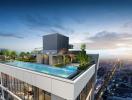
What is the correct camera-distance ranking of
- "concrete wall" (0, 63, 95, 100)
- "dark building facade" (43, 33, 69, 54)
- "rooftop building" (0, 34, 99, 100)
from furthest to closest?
"dark building facade" (43, 33, 69, 54), "rooftop building" (0, 34, 99, 100), "concrete wall" (0, 63, 95, 100)

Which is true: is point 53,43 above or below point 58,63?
above

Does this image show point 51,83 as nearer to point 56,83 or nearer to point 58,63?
point 56,83

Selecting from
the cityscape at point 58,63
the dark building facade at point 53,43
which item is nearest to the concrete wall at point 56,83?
the cityscape at point 58,63

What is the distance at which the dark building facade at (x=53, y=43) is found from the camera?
2966 cm

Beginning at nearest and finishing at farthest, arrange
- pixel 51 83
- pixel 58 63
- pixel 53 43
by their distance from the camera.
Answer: pixel 51 83 < pixel 58 63 < pixel 53 43

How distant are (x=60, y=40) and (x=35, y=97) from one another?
21.0 meters

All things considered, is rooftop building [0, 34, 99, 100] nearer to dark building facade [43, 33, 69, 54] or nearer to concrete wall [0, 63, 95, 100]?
concrete wall [0, 63, 95, 100]

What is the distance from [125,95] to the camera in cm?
4819

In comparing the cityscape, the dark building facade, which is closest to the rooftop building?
the cityscape

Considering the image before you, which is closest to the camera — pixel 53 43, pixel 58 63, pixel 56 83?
pixel 56 83

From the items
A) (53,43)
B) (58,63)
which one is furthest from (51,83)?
(53,43)

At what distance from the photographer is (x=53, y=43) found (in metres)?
30.4

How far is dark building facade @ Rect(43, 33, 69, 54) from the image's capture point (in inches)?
1168

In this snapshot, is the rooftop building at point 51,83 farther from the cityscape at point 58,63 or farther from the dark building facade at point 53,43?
the dark building facade at point 53,43
